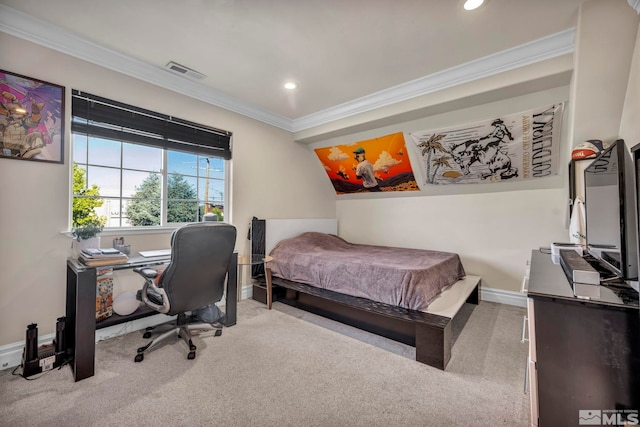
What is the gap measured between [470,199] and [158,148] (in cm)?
395

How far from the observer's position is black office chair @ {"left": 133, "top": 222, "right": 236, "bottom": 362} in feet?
6.63

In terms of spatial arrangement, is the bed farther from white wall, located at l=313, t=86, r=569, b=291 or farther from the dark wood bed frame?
white wall, located at l=313, t=86, r=569, b=291

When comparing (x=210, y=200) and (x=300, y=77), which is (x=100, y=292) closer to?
(x=210, y=200)

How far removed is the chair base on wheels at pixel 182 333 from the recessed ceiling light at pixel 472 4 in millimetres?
3225

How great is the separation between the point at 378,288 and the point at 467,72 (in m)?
2.25

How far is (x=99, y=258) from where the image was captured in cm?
196

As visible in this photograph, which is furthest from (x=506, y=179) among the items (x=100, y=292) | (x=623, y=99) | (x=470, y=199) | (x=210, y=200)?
(x=100, y=292)

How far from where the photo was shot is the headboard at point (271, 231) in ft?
11.9

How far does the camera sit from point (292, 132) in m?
4.25

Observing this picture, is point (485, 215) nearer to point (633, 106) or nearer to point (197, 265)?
point (633, 106)

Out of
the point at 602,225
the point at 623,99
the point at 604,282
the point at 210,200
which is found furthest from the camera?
the point at 210,200

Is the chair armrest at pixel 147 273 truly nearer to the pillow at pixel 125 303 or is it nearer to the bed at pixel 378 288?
the pillow at pixel 125 303

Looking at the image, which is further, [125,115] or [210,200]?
[210,200]

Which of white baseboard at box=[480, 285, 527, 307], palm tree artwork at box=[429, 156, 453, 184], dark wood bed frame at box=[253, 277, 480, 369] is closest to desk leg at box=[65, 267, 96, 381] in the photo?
dark wood bed frame at box=[253, 277, 480, 369]
